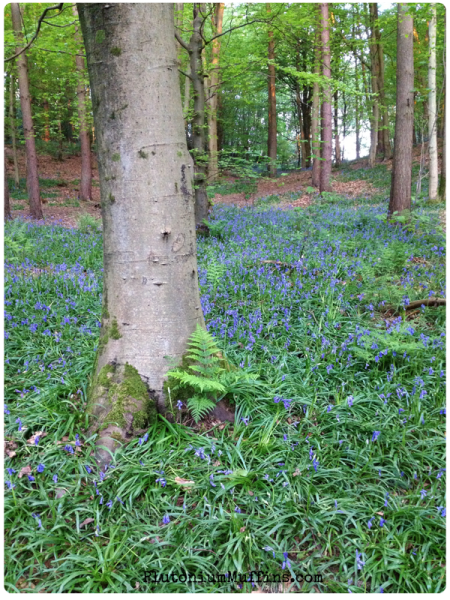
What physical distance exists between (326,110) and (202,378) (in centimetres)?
1380

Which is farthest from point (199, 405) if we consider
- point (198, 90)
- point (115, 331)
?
point (198, 90)

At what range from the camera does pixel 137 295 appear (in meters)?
2.83

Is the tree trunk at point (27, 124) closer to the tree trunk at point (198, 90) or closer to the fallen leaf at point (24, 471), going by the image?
the tree trunk at point (198, 90)

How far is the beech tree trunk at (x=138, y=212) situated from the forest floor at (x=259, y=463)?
0.31m

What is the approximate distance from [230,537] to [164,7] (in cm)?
340

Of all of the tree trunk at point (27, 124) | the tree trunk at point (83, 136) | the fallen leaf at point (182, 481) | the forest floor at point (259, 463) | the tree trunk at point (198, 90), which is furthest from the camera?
the tree trunk at point (83, 136)

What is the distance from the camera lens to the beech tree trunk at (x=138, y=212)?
260 cm

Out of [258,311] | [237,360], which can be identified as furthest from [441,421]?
[258,311]

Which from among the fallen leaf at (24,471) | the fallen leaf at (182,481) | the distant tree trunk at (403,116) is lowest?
the fallen leaf at (182,481)

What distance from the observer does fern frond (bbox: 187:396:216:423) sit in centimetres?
277

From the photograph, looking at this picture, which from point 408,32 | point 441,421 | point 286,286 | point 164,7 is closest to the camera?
point 164,7

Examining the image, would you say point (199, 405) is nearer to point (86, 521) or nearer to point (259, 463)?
point (259, 463)

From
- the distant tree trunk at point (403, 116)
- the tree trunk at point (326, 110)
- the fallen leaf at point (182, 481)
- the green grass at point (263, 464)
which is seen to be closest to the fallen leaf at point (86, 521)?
the green grass at point (263, 464)

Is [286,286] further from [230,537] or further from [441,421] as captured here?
[230,537]
